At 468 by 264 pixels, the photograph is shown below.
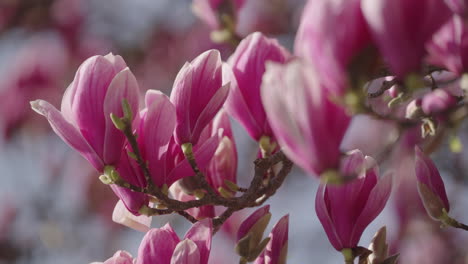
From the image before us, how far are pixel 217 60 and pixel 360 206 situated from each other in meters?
0.23

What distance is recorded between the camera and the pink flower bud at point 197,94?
2.76ft

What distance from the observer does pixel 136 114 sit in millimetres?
841

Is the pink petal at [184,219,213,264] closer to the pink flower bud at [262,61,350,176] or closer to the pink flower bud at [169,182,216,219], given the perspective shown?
the pink flower bud at [169,182,216,219]

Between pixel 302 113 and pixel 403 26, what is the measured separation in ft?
0.35

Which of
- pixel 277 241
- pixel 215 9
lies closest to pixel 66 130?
pixel 277 241

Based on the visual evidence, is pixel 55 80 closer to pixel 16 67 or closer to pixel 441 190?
pixel 16 67

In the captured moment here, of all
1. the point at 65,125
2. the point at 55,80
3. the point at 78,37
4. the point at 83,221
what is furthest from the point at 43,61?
the point at 65,125

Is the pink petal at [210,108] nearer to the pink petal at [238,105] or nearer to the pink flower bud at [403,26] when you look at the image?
the pink petal at [238,105]

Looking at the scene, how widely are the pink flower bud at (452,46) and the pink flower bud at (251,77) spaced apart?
0.21 meters

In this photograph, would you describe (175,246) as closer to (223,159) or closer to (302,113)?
(223,159)

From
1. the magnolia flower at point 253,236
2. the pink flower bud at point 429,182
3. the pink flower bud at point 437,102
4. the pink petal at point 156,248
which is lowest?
the pink flower bud at point 429,182

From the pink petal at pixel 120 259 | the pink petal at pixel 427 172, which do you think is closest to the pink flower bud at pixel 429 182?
the pink petal at pixel 427 172

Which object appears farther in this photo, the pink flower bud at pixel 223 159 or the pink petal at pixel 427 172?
the pink flower bud at pixel 223 159

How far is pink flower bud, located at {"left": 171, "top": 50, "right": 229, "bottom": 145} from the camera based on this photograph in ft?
2.76
